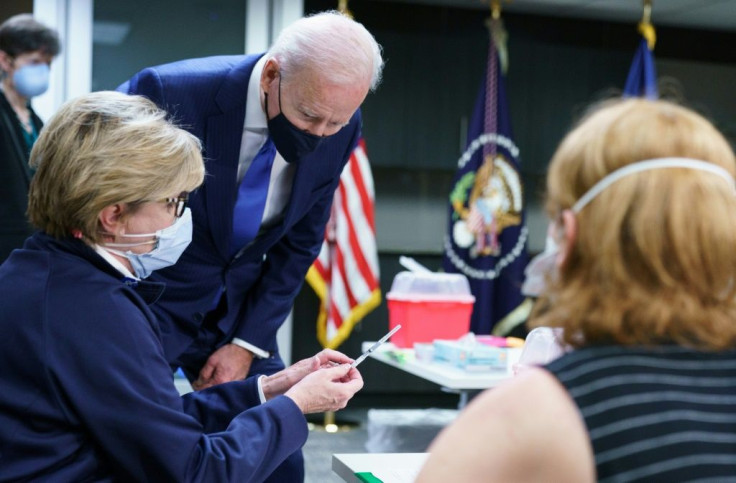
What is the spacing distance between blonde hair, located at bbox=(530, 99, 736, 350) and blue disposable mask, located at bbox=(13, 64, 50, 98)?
316cm

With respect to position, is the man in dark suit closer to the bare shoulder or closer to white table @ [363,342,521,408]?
white table @ [363,342,521,408]

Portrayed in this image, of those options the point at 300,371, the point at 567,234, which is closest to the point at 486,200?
the point at 300,371

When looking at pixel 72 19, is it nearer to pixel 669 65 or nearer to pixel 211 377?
pixel 211 377

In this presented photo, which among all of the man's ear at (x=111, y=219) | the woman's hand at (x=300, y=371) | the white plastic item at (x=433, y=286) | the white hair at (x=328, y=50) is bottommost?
the white plastic item at (x=433, y=286)

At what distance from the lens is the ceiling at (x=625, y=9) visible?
6133mm

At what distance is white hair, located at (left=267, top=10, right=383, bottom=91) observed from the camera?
2184 mm

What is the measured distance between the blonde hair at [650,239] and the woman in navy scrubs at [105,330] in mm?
713

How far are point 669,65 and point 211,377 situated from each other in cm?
540

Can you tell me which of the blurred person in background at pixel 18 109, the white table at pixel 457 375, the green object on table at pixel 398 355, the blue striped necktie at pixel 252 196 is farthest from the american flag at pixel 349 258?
the blue striped necktie at pixel 252 196

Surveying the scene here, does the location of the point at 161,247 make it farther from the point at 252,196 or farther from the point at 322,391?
the point at 252,196

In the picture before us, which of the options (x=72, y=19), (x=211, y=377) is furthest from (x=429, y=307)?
(x=72, y=19)

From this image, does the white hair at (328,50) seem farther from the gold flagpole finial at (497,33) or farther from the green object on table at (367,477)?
the gold flagpole finial at (497,33)

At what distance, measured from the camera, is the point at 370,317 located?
6270 mm

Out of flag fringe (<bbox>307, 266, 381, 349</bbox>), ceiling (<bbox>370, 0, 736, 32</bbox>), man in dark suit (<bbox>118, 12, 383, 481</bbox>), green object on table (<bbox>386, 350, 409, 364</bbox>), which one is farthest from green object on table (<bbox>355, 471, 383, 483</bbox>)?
ceiling (<bbox>370, 0, 736, 32</bbox>)
